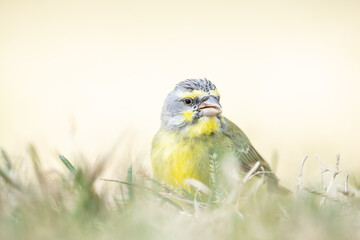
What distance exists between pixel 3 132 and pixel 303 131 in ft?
10.8

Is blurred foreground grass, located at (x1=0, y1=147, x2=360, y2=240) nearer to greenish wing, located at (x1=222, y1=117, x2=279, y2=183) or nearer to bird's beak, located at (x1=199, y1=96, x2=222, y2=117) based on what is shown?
bird's beak, located at (x1=199, y1=96, x2=222, y2=117)

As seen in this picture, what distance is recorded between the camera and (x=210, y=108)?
3713mm

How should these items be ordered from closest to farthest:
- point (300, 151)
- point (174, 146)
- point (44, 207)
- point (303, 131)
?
point (44, 207)
point (174, 146)
point (300, 151)
point (303, 131)

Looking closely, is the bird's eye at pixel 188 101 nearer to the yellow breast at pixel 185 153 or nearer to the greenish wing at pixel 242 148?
the yellow breast at pixel 185 153

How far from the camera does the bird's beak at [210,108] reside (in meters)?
3.71

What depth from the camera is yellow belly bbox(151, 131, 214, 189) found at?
342cm

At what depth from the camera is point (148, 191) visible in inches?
102

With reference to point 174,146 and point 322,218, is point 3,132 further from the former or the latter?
point 322,218

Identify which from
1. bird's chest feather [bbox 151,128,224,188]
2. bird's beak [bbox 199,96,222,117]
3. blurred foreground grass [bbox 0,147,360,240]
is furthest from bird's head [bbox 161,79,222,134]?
blurred foreground grass [bbox 0,147,360,240]

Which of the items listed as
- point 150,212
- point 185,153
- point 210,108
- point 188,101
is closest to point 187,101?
point 188,101

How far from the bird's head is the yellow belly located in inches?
4.9

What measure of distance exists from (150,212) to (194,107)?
165cm

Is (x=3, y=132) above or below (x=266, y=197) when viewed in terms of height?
below

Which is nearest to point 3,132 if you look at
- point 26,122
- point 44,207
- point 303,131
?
point 26,122
